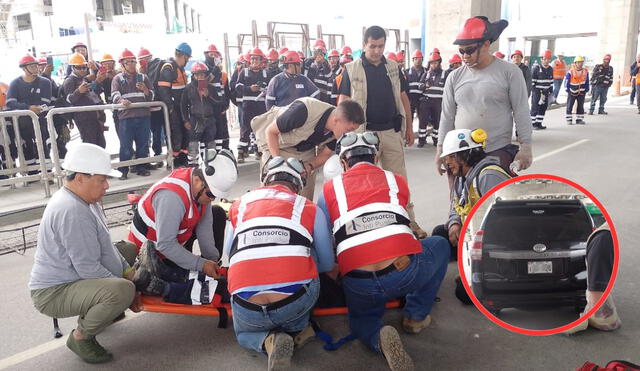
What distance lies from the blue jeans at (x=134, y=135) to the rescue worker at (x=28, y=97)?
1123mm

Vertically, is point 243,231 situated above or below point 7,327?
above

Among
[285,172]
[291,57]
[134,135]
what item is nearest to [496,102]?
[285,172]

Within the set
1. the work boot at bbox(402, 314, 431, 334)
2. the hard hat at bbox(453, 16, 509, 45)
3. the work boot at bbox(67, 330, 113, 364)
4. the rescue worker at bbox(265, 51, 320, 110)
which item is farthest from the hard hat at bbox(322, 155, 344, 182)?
the rescue worker at bbox(265, 51, 320, 110)

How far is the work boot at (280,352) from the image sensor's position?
2625 millimetres

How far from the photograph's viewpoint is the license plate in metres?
1.89

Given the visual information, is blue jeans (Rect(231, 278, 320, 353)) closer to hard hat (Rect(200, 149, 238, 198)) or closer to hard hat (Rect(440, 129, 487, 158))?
hard hat (Rect(200, 149, 238, 198))

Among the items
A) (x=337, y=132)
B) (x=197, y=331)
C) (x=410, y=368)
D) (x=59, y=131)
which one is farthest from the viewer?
(x=59, y=131)

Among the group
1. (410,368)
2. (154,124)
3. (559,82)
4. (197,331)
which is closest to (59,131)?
(154,124)

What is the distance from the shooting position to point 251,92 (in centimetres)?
927

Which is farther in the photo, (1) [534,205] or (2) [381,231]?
(2) [381,231]

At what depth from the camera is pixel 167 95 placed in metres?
7.95

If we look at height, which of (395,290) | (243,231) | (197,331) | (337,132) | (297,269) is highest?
(337,132)

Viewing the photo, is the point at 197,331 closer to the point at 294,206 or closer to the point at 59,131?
the point at 294,206

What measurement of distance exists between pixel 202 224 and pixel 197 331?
75 cm
